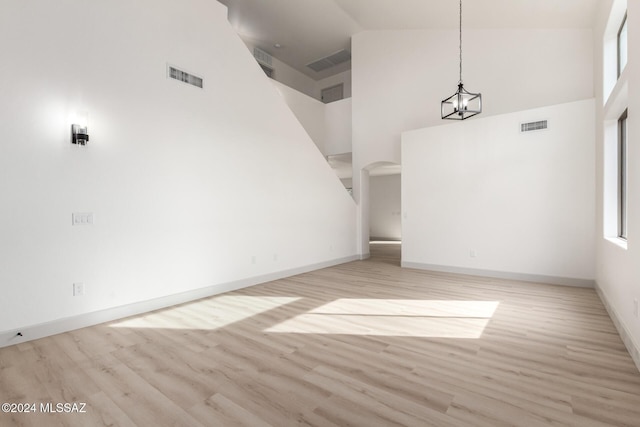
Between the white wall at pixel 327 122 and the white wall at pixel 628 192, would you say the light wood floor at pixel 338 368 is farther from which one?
the white wall at pixel 327 122

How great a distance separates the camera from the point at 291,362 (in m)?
2.55

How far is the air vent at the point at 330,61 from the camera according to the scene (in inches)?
385

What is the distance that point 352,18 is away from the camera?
795 centimetres

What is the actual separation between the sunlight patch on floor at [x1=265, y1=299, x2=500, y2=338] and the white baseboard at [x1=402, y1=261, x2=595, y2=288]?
1.86 metres

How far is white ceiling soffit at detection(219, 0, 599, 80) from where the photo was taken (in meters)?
5.59

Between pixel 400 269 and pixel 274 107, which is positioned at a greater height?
pixel 274 107

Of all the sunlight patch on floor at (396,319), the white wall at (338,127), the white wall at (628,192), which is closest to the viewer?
the white wall at (628,192)

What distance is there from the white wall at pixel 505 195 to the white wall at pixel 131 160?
310 centimetres

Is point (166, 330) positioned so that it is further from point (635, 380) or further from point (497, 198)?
point (497, 198)

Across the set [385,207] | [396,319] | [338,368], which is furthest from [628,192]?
[385,207]

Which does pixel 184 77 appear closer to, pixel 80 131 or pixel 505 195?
pixel 80 131

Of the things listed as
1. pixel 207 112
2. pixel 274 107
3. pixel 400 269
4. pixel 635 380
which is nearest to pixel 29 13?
pixel 207 112

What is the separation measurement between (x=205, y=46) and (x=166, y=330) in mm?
4083

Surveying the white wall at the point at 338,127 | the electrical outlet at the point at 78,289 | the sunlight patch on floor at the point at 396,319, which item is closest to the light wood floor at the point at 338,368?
the sunlight patch on floor at the point at 396,319
